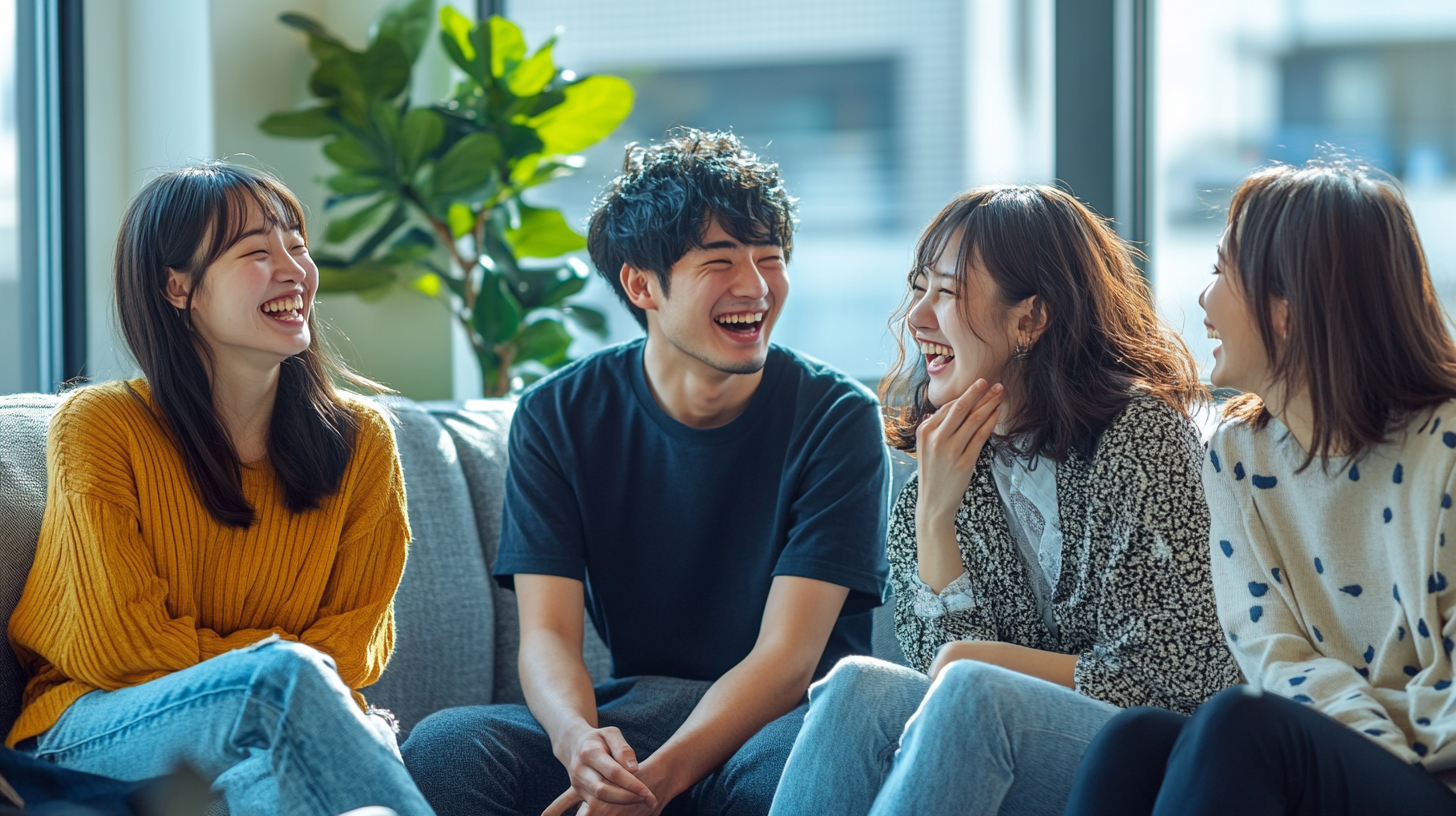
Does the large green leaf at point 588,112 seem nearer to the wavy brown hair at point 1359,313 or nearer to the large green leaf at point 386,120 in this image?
the large green leaf at point 386,120

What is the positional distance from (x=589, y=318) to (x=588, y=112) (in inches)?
17.5

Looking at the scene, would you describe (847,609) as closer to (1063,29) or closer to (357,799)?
(357,799)

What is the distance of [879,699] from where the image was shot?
1373mm

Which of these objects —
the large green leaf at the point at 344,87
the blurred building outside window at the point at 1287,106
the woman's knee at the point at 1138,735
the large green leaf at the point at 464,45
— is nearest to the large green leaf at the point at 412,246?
the large green leaf at the point at 344,87

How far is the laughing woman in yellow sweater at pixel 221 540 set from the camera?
1.28 metres

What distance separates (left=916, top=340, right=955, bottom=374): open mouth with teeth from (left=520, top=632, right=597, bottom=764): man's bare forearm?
0.62 metres

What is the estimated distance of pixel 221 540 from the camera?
1.52m

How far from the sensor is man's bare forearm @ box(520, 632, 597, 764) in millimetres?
1527

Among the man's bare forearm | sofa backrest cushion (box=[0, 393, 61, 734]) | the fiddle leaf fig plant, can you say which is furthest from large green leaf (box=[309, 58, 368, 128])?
the man's bare forearm

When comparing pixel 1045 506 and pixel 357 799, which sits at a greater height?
pixel 1045 506

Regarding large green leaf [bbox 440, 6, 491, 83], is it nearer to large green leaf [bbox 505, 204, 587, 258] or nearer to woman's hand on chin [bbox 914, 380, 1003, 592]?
large green leaf [bbox 505, 204, 587, 258]

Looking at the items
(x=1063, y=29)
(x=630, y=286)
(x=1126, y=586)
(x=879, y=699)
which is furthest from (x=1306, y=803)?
(x=1063, y=29)

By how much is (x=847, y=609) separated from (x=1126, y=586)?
41 centimetres

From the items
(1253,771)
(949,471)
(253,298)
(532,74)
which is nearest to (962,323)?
(949,471)
